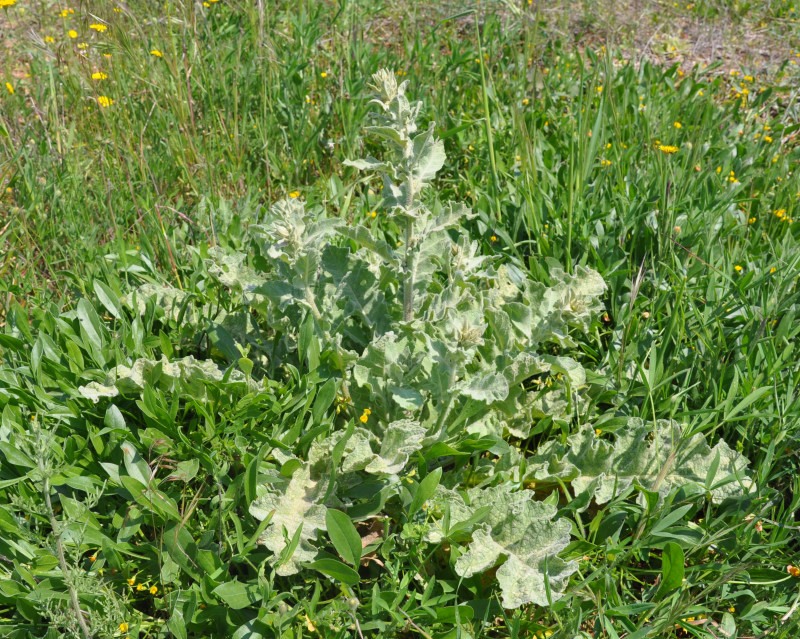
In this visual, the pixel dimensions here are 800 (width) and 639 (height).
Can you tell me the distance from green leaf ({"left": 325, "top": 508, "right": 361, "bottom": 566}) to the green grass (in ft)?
0.40

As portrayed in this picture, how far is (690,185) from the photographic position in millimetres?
3221

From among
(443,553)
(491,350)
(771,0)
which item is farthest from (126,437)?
(771,0)

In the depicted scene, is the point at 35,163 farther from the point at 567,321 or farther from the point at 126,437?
the point at 567,321

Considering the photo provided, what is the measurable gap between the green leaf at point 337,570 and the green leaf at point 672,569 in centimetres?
79

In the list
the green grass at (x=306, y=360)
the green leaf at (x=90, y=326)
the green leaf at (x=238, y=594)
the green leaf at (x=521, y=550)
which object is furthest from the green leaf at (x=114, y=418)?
the green leaf at (x=521, y=550)

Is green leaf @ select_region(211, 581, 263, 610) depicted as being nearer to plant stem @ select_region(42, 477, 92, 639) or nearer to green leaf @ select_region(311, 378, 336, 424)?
plant stem @ select_region(42, 477, 92, 639)

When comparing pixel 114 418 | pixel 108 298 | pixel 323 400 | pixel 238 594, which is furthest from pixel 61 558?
pixel 108 298

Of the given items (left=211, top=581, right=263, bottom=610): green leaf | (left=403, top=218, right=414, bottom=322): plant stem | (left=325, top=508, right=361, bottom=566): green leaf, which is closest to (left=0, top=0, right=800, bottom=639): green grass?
(left=211, top=581, right=263, bottom=610): green leaf

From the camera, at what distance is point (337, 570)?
1.91m

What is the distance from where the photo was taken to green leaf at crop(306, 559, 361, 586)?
6.22ft

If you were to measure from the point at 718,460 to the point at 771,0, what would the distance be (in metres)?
4.58

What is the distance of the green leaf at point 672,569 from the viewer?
1.97 m

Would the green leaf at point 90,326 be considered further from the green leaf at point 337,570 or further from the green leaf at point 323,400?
the green leaf at point 337,570

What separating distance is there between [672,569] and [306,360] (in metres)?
1.23
